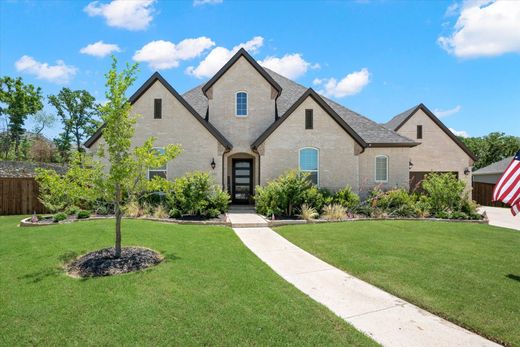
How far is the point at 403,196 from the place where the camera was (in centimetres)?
1447

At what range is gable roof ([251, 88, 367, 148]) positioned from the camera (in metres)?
15.3

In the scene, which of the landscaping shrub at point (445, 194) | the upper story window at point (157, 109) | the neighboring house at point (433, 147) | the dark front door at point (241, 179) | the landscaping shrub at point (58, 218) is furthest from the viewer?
the neighboring house at point (433, 147)

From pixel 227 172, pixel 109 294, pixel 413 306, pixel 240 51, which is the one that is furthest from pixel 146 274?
pixel 240 51

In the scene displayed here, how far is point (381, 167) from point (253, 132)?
7577mm

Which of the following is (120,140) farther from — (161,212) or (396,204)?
(396,204)

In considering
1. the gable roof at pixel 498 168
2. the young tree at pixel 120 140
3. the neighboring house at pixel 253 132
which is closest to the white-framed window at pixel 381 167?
the neighboring house at pixel 253 132

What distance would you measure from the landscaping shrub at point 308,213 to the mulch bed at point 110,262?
683 centimetres

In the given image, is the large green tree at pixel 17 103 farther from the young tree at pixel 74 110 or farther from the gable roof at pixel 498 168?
the gable roof at pixel 498 168

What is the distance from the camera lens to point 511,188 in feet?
21.1

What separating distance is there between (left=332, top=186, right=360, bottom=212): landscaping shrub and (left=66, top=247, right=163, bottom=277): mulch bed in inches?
372

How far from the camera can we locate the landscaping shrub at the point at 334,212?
12.8 metres

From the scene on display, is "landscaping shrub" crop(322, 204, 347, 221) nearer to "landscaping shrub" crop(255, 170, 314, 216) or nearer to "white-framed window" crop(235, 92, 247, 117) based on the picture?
"landscaping shrub" crop(255, 170, 314, 216)

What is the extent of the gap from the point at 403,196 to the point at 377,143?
354 centimetres

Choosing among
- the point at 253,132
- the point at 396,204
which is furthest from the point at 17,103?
the point at 396,204
